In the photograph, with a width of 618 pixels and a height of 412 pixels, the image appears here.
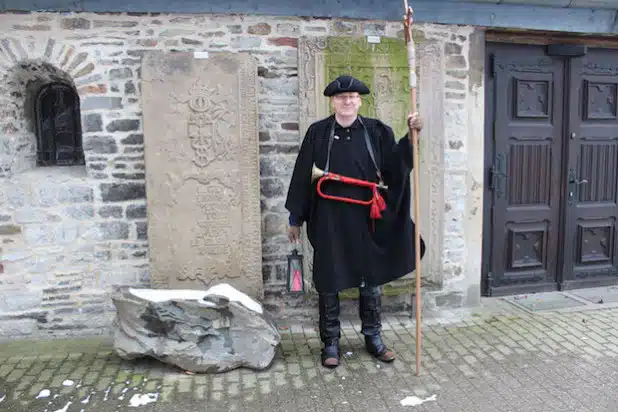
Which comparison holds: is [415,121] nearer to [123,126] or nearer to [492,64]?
[492,64]

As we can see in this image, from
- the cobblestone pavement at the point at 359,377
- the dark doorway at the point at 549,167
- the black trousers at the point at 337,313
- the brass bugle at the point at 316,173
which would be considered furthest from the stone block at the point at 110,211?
the dark doorway at the point at 549,167

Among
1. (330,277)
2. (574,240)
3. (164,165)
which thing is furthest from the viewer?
(574,240)

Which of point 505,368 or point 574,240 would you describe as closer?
point 505,368

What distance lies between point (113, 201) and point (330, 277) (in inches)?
77.1

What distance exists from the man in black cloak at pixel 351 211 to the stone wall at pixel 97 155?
2.60 feet

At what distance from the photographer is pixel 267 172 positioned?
14.7ft

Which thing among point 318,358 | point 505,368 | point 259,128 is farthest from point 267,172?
point 505,368

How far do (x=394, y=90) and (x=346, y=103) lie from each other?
1.04 metres

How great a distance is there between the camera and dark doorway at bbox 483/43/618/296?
5074mm

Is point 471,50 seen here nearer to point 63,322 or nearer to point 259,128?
point 259,128

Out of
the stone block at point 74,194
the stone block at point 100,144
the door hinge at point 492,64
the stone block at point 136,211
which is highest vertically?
the door hinge at point 492,64

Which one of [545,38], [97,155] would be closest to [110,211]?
[97,155]

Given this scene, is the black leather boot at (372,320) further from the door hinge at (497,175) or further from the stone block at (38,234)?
the stone block at (38,234)

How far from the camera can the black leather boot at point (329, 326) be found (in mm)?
3781
